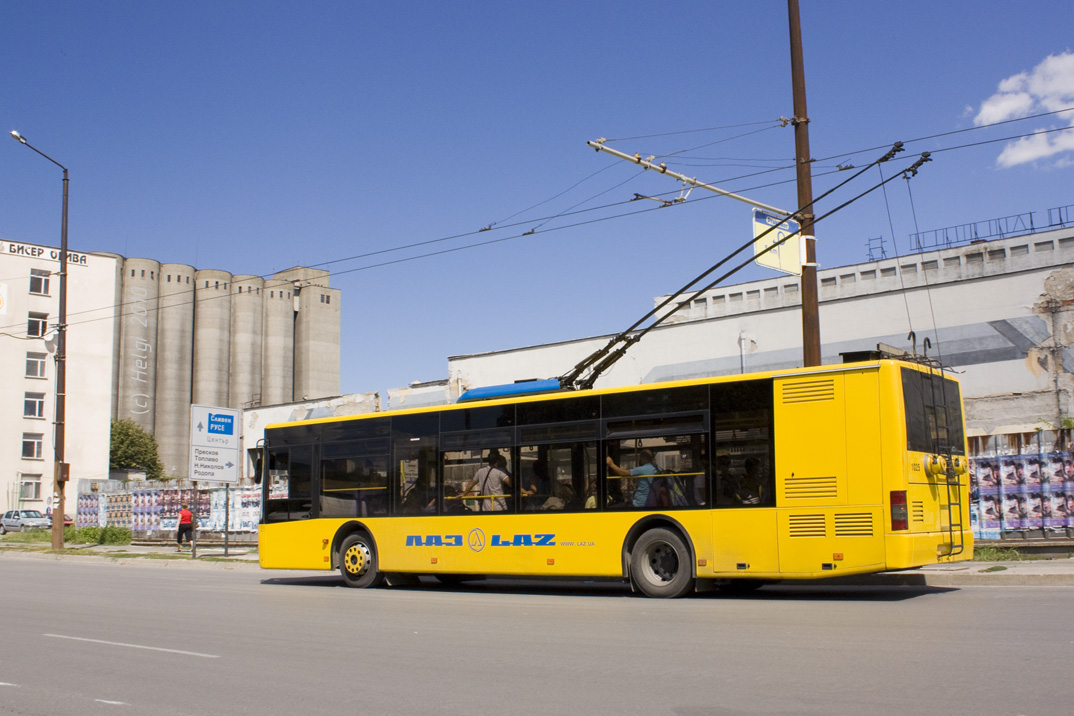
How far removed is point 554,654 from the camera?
8.28m

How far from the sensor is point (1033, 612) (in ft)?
33.0

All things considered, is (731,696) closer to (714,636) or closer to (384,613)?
(714,636)

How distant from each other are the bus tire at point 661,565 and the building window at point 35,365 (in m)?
62.1

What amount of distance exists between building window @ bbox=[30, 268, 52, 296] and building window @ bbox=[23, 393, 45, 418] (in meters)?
6.66

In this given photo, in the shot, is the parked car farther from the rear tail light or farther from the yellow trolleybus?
the rear tail light

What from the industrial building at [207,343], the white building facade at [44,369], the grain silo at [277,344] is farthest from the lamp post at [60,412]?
the grain silo at [277,344]

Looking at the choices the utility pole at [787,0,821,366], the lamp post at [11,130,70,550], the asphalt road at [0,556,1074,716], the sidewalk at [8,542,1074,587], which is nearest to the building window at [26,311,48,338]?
the lamp post at [11,130,70,550]

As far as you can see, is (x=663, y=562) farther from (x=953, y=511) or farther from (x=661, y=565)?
(x=953, y=511)

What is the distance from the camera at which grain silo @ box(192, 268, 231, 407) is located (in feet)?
A: 373

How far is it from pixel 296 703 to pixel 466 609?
639 cm

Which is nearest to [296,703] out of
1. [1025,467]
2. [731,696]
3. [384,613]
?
[731,696]

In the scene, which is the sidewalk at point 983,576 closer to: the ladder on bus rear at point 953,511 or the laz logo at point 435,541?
the ladder on bus rear at point 953,511

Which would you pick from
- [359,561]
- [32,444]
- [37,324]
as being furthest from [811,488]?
[37,324]

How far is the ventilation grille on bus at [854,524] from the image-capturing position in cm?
1211
